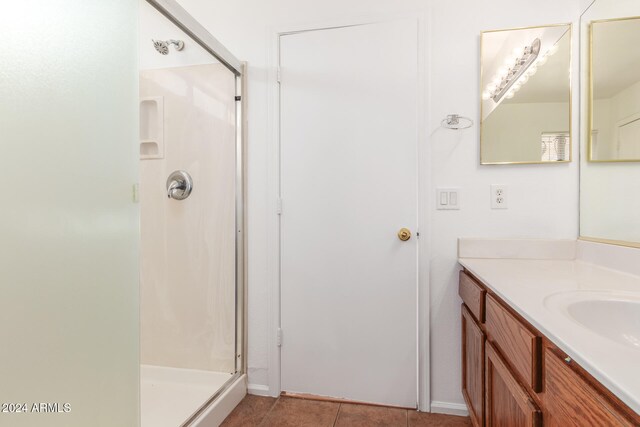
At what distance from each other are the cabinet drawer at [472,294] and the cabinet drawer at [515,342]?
0.19 ft

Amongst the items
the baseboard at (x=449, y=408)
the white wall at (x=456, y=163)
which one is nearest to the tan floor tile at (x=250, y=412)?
the white wall at (x=456, y=163)

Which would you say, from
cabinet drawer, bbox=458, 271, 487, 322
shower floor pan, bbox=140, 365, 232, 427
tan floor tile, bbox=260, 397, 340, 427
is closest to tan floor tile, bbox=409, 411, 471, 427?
tan floor tile, bbox=260, 397, 340, 427

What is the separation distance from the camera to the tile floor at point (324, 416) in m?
1.63

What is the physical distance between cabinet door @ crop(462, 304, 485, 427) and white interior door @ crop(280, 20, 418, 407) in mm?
247

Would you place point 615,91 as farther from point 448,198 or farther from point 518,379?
point 518,379

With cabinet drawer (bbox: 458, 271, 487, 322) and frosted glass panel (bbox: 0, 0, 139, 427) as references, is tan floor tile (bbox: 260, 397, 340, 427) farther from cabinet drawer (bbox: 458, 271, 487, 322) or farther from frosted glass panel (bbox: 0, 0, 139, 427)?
cabinet drawer (bbox: 458, 271, 487, 322)

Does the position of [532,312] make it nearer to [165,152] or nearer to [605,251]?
[605,251]

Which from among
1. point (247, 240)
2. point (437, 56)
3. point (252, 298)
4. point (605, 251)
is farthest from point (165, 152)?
point (605, 251)

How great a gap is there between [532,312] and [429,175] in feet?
3.41

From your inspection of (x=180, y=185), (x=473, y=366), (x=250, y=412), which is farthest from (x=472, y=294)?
(x=180, y=185)

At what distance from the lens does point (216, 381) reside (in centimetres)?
185

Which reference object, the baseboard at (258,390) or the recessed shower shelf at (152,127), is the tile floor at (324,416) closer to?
the baseboard at (258,390)

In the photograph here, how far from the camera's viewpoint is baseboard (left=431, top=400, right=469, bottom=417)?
1.70 m

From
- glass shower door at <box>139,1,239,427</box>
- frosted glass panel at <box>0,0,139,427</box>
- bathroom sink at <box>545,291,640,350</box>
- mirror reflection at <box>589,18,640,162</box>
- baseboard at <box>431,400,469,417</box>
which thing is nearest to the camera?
frosted glass panel at <box>0,0,139,427</box>
